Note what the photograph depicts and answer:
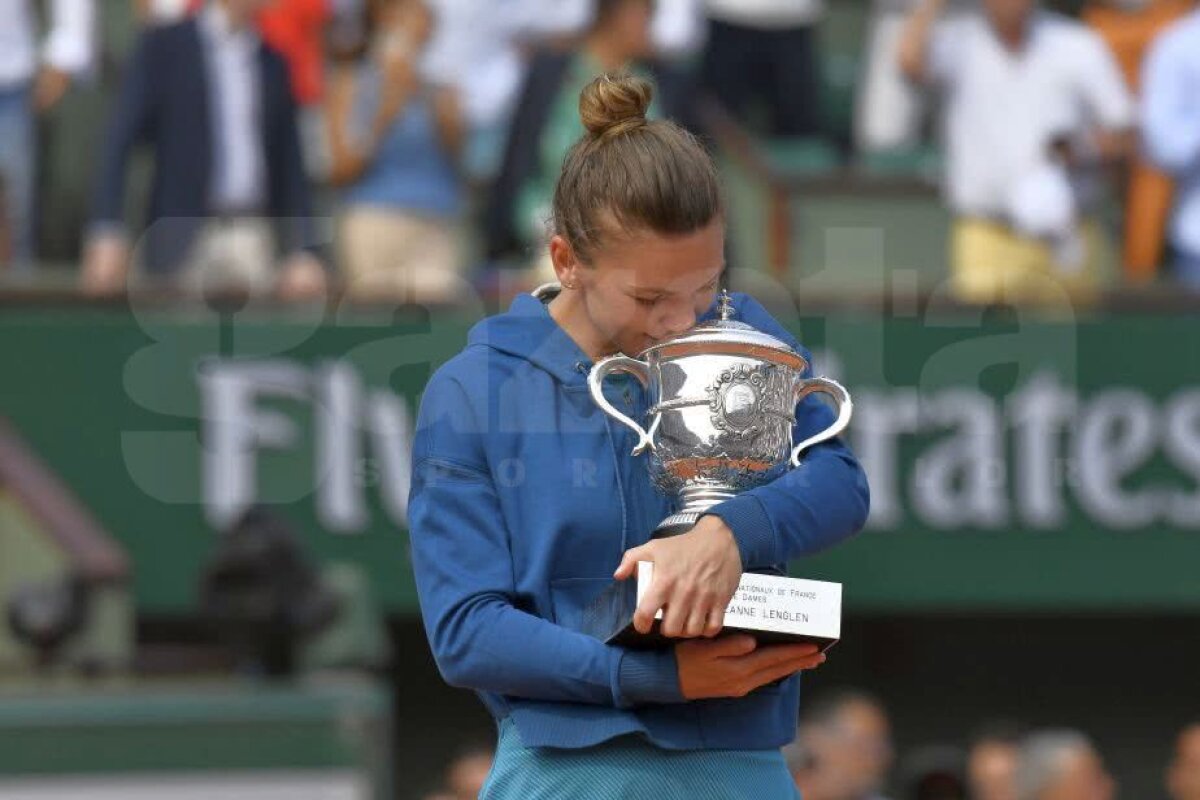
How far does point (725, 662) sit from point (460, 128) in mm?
6660

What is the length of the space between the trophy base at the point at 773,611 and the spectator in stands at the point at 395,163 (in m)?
6.37

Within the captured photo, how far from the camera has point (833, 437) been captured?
108 inches

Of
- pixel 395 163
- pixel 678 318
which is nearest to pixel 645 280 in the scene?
pixel 678 318

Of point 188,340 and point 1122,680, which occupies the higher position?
point 188,340

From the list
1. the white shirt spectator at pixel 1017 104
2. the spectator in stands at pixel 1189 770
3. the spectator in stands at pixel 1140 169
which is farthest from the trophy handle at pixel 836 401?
the spectator in stands at pixel 1140 169

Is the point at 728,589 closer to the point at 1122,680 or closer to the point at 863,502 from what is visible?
the point at 863,502

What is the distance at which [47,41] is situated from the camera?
9406mm

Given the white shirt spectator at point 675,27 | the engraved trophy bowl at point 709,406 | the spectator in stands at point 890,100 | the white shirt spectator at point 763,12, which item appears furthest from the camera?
the spectator in stands at point 890,100

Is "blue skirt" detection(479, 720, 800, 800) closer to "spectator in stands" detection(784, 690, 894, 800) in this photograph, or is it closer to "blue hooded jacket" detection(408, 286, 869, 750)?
"blue hooded jacket" detection(408, 286, 869, 750)

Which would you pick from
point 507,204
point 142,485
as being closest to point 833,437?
point 507,204

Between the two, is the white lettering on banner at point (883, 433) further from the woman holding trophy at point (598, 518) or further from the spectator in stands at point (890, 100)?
the woman holding trophy at point (598, 518)

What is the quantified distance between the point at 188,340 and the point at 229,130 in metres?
0.82

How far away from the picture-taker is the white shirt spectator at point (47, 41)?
8953mm

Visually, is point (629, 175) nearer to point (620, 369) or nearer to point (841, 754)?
point (620, 369)
